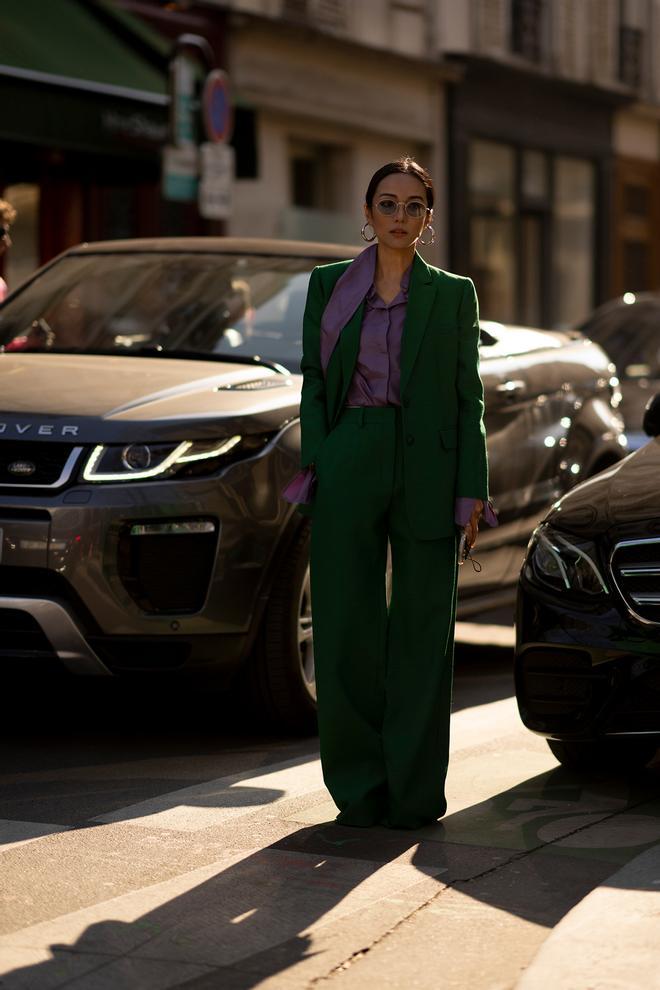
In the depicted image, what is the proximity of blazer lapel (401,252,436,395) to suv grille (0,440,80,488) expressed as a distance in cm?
139

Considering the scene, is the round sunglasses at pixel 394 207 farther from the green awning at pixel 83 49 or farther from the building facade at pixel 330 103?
the building facade at pixel 330 103

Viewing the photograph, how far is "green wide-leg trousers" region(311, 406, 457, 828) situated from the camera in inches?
218

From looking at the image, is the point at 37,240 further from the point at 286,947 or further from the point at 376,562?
the point at 286,947

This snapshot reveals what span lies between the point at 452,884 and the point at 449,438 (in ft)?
4.10

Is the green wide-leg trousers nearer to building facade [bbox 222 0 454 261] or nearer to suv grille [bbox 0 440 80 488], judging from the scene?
suv grille [bbox 0 440 80 488]

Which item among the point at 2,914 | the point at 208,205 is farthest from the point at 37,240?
the point at 2,914

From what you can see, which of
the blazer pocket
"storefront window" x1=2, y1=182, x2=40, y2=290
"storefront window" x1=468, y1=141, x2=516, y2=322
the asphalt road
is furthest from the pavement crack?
"storefront window" x1=468, y1=141, x2=516, y2=322

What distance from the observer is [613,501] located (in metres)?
6.15

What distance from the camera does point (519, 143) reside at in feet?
92.2

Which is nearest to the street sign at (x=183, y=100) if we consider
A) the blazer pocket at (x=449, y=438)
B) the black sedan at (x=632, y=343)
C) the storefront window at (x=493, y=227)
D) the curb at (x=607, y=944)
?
the black sedan at (x=632, y=343)

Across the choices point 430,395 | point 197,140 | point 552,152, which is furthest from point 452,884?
point 552,152

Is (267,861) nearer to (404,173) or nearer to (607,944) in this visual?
(607,944)

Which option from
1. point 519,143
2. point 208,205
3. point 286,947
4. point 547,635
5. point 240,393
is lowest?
point 286,947

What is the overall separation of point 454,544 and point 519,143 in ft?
75.9
